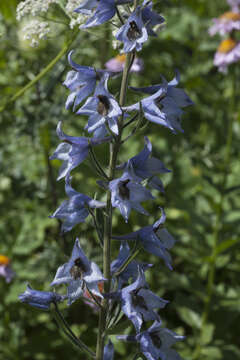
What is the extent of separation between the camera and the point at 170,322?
3.87m

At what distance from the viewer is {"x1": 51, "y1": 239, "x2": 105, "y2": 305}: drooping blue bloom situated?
→ 5.53 feet

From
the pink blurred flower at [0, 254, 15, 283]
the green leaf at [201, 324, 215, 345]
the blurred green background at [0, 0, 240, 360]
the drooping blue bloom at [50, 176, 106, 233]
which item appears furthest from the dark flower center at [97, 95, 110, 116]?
the green leaf at [201, 324, 215, 345]

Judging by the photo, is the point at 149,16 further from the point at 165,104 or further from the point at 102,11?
the point at 165,104

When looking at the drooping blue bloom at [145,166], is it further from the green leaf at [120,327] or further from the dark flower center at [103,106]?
the green leaf at [120,327]

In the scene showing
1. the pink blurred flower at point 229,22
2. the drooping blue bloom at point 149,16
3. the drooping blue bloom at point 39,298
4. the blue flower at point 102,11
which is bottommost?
the pink blurred flower at point 229,22

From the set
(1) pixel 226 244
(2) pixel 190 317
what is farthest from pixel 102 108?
(2) pixel 190 317

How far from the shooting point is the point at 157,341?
1.91m

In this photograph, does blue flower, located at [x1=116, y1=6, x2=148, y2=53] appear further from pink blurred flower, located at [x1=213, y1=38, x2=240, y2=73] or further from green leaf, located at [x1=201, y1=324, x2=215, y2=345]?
pink blurred flower, located at [x1=213, y1=38, x2=240, y2=73]

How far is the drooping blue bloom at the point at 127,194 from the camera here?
1636 mm

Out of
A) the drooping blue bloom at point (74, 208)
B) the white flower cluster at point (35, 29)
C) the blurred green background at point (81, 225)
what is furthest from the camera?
the blurred green background at point (81, 225)

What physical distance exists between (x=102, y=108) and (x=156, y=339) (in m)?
0.95

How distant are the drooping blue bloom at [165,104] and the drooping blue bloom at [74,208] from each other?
381 millimetres

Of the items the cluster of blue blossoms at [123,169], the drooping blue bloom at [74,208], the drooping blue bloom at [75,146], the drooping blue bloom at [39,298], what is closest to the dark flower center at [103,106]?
the cluster of blue blossoms at [123,169]

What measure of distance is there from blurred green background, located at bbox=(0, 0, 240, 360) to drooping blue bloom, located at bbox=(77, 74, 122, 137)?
1.28 m
